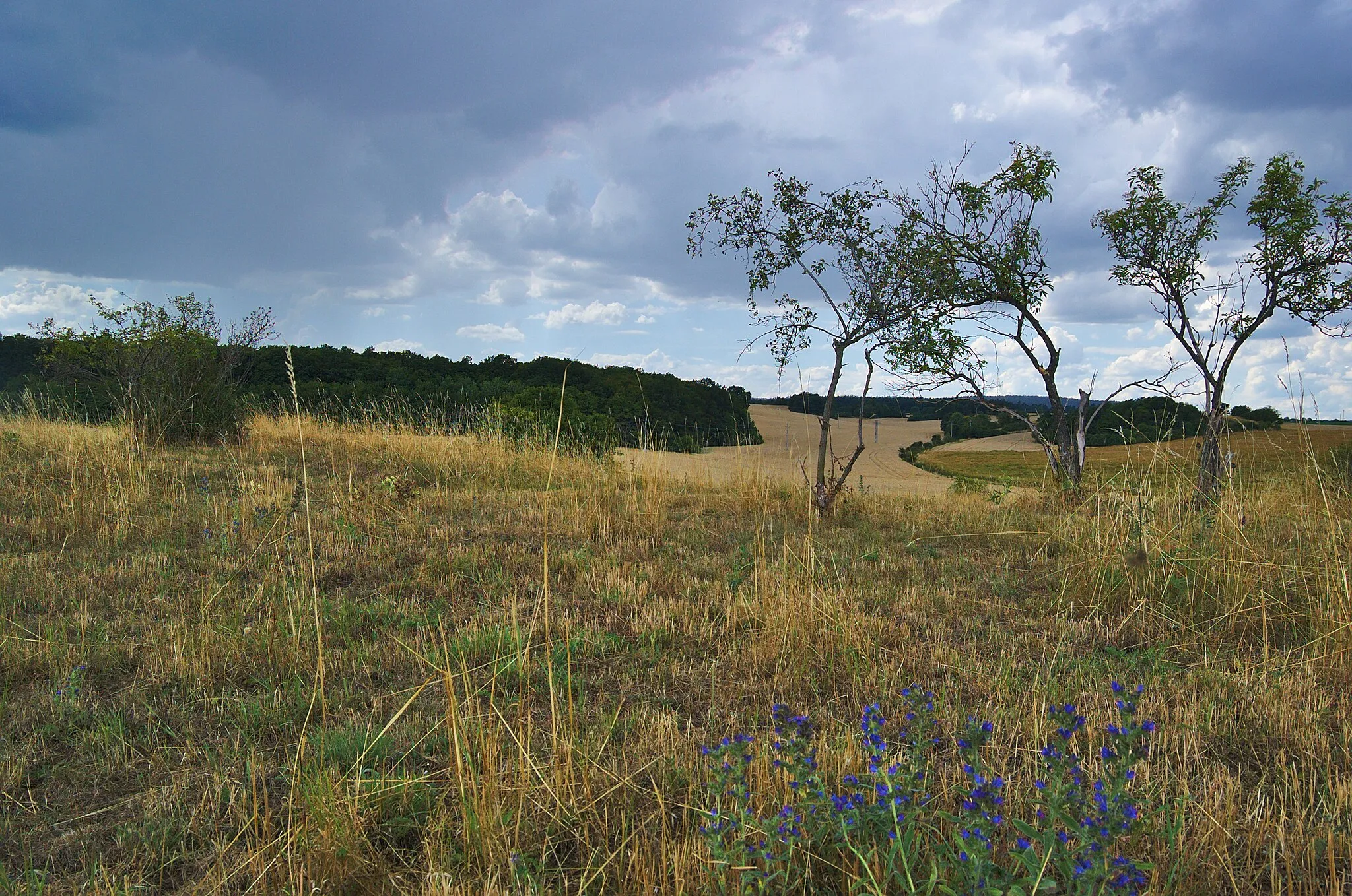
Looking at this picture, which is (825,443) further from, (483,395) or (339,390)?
(339,390)

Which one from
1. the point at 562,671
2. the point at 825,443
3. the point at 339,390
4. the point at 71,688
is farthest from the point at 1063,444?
the point at 339,390

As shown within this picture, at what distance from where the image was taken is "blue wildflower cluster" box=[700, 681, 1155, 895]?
1602 millimetres

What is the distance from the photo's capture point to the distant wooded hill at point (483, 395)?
538 inches

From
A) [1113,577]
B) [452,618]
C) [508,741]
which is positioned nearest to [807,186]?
[1113,577]

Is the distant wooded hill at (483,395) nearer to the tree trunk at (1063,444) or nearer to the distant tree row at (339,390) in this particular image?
the distant tree row at (339,390)

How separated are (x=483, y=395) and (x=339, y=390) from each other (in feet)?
17.4

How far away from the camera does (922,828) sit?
6.70ft

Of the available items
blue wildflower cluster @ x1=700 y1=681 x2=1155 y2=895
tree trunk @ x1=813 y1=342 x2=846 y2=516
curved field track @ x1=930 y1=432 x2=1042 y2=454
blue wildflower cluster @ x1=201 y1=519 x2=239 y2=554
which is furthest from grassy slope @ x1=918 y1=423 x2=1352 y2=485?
curved field track @ x1=930 y1=432 x2=1042 y2=454

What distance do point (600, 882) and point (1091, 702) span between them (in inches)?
82.9

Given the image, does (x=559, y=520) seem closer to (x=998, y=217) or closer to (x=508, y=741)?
(x=508, y=741)

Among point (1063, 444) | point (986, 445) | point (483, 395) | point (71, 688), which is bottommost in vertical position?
point (71, 688)

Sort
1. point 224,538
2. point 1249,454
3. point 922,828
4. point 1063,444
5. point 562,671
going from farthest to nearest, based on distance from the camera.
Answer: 1. point 1063,444
2. point 1249,454
3. point 224,538
4. point 562,671
5. point 922,828

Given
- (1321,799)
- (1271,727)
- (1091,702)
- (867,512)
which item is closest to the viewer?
(1321,799)

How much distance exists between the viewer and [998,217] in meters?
11.3
